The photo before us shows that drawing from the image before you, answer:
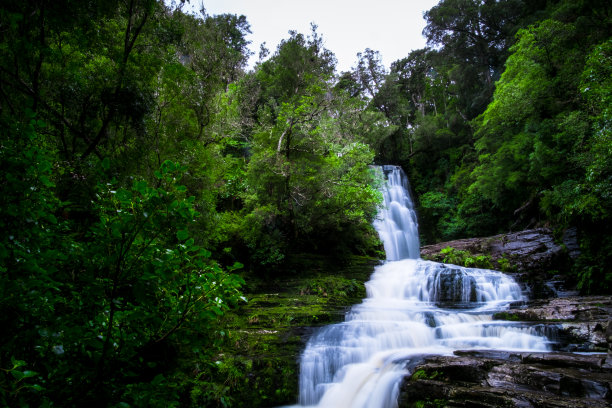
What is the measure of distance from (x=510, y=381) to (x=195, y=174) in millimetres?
7508

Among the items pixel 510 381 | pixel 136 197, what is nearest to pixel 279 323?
pixel 510 381

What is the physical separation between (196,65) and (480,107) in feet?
75.6

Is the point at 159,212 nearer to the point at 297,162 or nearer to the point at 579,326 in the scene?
the point at 579,326

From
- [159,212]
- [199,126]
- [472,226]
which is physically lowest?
[159,212]

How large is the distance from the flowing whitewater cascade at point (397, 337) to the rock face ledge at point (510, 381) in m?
0.49

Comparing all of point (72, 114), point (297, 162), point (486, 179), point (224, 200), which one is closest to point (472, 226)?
point (486, 179)

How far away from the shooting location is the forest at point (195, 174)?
5.24 feet

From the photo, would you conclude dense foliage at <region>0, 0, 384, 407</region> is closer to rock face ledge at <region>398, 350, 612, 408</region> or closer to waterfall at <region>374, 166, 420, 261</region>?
rock face ledge at <region>398, 350, 612, 408</region>

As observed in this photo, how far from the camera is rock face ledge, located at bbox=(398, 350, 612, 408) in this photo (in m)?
3.73

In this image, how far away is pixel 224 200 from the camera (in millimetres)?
13938

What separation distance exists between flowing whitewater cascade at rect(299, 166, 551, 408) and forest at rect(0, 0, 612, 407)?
1911 millimetres

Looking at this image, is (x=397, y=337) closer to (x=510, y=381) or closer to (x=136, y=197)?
(x=510, y=381)

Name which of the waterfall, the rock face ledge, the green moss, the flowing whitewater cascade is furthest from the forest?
the rock face ledge

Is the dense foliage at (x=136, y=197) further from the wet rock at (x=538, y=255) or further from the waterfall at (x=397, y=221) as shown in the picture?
the wet rock at (x=538, y=255)
